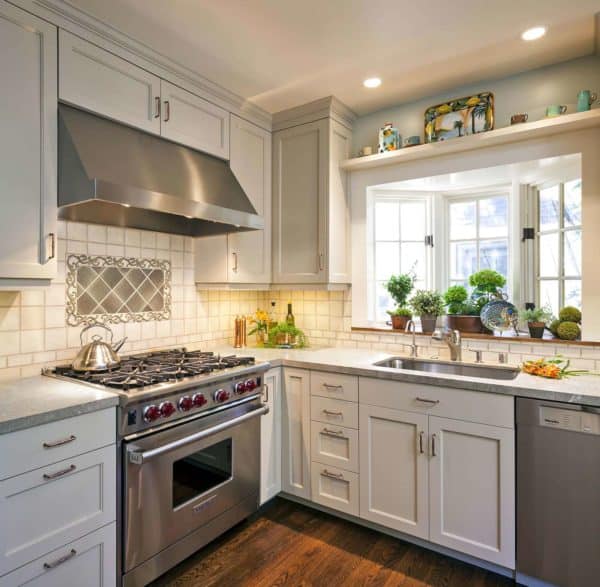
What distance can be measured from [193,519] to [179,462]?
1.00 ft

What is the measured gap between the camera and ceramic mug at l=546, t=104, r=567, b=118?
222cm

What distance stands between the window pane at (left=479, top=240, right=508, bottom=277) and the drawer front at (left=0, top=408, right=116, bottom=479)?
2.49 m

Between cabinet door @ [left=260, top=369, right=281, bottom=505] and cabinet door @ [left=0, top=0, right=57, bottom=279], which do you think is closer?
cabinet door @ [left=0, top=0, right=57, bottom=279]

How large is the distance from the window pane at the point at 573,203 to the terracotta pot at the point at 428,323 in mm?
957

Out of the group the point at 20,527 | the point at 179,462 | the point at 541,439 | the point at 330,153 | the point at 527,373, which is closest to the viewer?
the point at 20,527

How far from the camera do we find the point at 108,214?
2164 mm

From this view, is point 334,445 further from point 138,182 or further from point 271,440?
point 138,182

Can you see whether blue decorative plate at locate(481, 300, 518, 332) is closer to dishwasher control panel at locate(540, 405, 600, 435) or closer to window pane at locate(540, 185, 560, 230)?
window pane at locate(540, 185, 560, 230)

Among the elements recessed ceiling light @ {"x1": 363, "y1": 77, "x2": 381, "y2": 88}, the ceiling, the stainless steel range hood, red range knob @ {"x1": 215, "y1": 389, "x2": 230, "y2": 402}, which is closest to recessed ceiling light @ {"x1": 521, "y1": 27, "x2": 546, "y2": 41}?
the ceiling

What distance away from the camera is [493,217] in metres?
2.90

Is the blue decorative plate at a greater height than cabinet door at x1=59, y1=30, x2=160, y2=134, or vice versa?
cabinet door at x1=59, y1=30, x2=160, y2=134

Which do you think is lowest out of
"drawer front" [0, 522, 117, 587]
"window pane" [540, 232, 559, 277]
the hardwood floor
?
the hardwood floor

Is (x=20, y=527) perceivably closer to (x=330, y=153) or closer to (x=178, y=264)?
(x=178, y=264)

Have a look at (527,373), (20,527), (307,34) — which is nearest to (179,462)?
(20,527)
